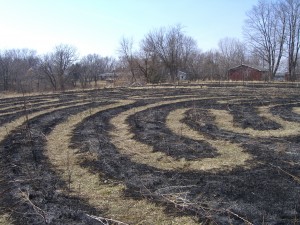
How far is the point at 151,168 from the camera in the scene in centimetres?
895

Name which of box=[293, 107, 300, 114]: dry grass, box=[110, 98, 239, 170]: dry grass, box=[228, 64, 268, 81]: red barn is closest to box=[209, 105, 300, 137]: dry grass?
box=[293, 107, 300, 114]: dry grass

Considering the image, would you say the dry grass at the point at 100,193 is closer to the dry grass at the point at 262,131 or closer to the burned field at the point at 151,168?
the burned field at the point at 151,168

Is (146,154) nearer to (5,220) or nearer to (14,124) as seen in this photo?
(5,220)

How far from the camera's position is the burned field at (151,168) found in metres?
6.41

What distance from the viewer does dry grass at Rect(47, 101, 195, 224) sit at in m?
6.20

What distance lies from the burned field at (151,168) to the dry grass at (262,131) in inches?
1.4

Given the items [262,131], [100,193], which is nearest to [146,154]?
[100,193]

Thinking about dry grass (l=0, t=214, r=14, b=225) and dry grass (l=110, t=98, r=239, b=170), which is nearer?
dry grass (l=0, t=214, r=14, b=225)

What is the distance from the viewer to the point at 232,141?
11477mm

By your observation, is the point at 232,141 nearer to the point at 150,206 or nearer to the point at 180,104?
the point at 150,206

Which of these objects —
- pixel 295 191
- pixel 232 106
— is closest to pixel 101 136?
pixel 295 191

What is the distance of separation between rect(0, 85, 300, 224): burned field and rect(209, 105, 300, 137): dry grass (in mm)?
36

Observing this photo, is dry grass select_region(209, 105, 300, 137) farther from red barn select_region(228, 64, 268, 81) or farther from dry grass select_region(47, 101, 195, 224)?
red barn select_region(228, 64, 268, 81)

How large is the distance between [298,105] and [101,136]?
11674 mm
